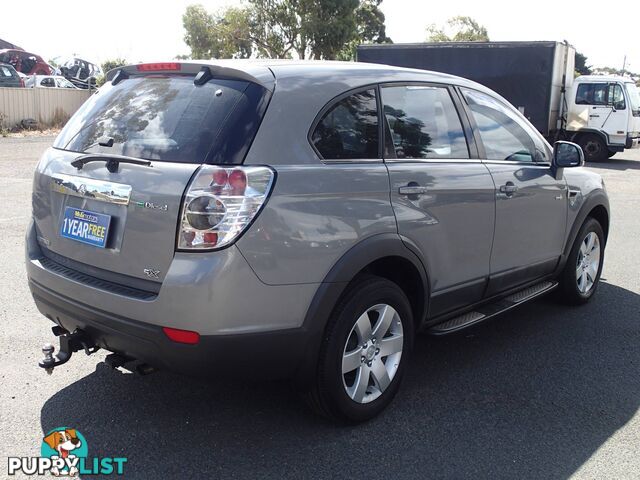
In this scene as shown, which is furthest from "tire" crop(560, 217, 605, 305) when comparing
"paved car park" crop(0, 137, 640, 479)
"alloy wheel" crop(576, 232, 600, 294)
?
"paved car park" crop(0, 137, 640, 479)

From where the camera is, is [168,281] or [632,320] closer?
[168,281]

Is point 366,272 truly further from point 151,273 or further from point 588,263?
point 588,263

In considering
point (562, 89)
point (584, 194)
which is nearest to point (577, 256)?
point (584, 194)

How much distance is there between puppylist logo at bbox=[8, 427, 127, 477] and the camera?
2.92 meters

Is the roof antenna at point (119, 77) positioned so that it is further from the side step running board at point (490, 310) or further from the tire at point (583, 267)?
the tire at point (583, 267)

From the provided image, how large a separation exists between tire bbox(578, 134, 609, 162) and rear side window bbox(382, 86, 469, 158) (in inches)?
651

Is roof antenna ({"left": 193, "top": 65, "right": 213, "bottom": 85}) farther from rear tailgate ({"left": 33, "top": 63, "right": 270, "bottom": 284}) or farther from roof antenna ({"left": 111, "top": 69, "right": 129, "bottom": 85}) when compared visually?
roof antenna ({"left": 111, "top": 69, "right": 129, "bottom": 85})

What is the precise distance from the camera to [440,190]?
365 centimetres

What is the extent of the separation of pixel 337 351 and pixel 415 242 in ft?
2.52

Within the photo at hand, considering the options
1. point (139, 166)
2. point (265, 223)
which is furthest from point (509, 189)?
point (139, 166)

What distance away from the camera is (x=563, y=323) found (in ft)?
16.6

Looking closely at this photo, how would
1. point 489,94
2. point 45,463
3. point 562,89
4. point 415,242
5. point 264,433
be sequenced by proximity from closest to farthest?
point 45,463 < point 264,433 < point 415,242 < point 489,94 < point 562,89

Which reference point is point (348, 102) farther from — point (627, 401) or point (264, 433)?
point (627, 401)

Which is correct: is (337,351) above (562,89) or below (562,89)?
below
